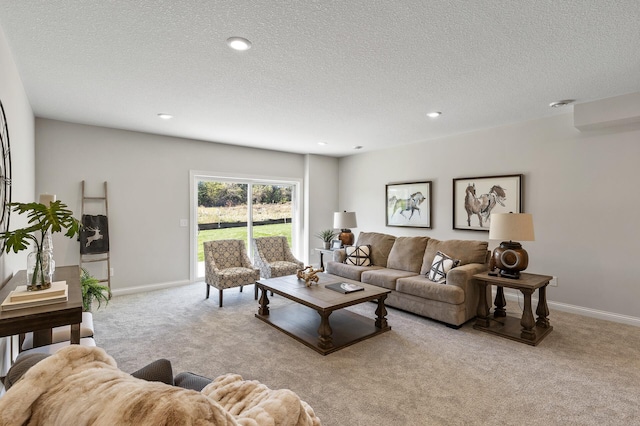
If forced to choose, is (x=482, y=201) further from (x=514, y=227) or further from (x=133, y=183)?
(x=133, y=183)

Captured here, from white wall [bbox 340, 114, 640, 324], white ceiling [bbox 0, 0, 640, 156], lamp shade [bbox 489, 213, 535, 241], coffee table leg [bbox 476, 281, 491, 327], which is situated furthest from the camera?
white wall [bbox 340, 114, 640, 324]

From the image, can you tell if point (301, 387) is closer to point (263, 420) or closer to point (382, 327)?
point (382, 327)

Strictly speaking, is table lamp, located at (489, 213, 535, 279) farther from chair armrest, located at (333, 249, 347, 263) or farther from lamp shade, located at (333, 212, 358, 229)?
lamp shade, located at (333, 212, 358, 229)

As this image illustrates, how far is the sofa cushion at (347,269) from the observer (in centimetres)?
441

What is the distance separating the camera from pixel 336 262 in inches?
191

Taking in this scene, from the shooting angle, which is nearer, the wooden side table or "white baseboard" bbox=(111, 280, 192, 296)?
the wooden side table

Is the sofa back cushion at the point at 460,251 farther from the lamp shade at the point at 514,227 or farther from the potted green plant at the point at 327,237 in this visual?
the potted green plant at the point at 327,237

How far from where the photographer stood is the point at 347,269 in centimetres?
453

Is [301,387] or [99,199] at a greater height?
[99,199]

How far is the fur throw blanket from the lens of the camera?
0.62m

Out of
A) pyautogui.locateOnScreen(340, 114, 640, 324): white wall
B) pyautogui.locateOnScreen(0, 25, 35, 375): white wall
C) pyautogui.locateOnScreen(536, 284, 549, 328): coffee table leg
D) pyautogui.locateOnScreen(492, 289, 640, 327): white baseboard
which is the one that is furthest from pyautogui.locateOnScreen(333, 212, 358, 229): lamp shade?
pyautogui.locateOnScreen(0, 25, 35, 375): white wall

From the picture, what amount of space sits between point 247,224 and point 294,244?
1162mm

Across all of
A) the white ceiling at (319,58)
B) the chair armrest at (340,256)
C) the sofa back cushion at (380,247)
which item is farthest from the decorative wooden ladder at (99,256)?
the sofa back cushion at (380,247)

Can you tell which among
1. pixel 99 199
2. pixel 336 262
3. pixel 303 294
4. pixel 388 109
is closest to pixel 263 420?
pixel 303 294
